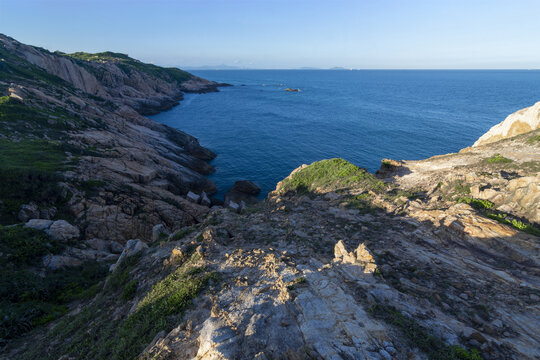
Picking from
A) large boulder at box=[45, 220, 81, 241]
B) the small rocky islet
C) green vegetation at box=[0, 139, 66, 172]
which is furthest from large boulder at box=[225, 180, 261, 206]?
large boulder at box=[45, 220, 81, 241]

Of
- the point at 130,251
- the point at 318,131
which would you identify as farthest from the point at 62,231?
the point at 318,131

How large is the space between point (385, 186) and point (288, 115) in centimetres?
8438

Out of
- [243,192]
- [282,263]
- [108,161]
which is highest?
[282,263]

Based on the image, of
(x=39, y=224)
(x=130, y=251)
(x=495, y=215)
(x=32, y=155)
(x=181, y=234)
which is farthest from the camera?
(x=32, y=155)

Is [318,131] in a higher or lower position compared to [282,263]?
lower

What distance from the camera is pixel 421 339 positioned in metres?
7.06

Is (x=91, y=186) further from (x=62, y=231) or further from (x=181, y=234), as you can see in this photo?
(x=181, y=234)

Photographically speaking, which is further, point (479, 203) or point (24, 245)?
point (24, 245)

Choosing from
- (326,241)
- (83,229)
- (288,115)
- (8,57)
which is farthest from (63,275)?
(288,115)

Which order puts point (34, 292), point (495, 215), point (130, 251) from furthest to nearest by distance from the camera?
point (130, 251) → point (495, 215) → point (34, 292)

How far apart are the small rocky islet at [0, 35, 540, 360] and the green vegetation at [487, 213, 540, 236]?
95mm

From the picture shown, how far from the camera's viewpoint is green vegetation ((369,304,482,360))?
665 cm

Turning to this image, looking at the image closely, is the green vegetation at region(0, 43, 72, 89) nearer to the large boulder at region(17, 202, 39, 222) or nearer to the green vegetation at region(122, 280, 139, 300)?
the large boulder at region(17, 202, 39, 222)

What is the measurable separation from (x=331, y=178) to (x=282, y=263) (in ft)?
66.6
